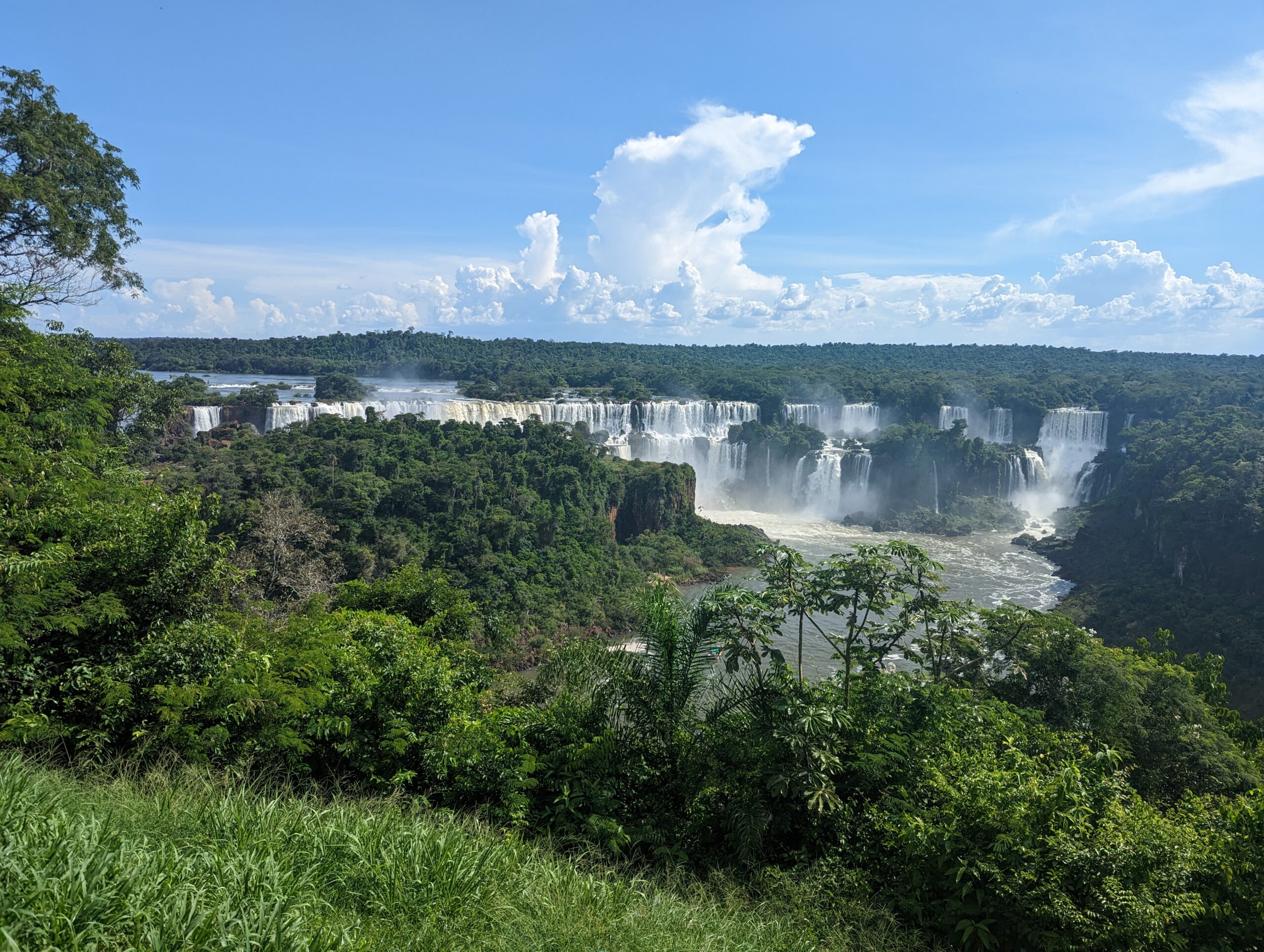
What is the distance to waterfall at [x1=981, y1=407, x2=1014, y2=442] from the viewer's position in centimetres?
5903

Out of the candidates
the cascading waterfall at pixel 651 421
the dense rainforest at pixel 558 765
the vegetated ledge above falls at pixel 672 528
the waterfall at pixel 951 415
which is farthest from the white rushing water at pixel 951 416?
the dense rainforest at pixel 558 765

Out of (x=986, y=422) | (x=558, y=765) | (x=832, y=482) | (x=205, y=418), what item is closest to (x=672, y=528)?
(x=832, y=482)

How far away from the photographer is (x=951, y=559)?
39062mm

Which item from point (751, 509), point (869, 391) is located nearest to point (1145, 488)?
point (751, 509)

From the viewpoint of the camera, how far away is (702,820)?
249 inches

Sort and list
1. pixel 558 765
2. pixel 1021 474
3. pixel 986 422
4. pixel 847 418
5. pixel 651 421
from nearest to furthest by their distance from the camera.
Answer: pixel 558 765
pixel 1021 474
pixel 651 421
pixel 986 422
pixel 847 418

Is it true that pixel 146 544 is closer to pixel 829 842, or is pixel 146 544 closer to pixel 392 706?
pixel 392 706

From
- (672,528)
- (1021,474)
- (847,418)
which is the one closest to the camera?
(672,528)

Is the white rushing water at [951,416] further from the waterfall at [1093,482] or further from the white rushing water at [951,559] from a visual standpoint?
the white rushing water at [951,559]

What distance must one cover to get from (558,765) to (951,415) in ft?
203

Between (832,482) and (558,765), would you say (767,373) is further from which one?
(558,765)

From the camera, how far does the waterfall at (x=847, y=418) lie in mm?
62156

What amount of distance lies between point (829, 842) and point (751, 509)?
45.7m

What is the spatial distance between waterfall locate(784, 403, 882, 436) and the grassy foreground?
59.1 metres
